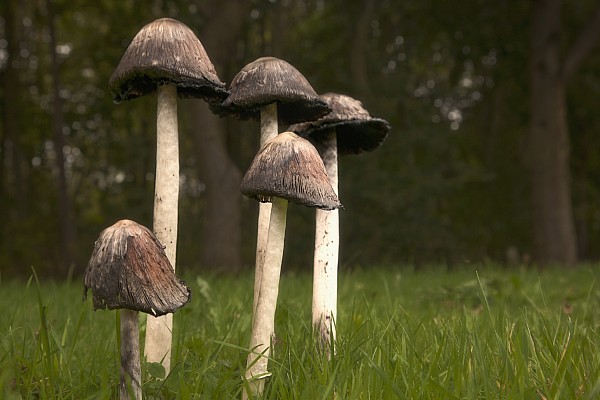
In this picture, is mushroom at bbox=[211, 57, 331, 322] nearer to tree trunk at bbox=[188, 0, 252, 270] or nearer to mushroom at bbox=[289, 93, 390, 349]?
mushroom at bbox=[289, 93, 390, 349]

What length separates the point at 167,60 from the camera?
2.70 metres

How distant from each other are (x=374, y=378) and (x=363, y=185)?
1210 centimetres

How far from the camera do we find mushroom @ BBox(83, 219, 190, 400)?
2.18m

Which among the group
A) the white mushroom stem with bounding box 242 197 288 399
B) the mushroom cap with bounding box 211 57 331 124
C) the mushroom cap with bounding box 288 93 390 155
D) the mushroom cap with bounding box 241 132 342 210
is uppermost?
the mushroom cap with bounding box 211 57 331 124

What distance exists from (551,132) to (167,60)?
35.2 feet

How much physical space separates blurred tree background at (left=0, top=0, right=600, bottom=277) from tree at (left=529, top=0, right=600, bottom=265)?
0.09ft

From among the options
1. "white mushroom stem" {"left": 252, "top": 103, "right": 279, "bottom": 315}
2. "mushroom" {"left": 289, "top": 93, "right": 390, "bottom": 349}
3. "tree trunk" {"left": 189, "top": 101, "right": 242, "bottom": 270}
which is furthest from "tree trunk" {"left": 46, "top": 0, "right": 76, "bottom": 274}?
"white mushroom stem" {"left": 252, "top": 103, "right": 279, "bottom": 315}

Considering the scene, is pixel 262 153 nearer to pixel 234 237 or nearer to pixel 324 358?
pixel 324 358

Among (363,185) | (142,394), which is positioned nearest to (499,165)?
(363,185)

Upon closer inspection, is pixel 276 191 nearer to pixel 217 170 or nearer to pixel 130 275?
pixel 130 275

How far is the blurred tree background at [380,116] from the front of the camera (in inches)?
471

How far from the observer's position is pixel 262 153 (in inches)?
103

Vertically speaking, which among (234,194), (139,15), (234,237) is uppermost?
(139,15)

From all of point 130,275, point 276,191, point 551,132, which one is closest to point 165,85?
point 276,191
